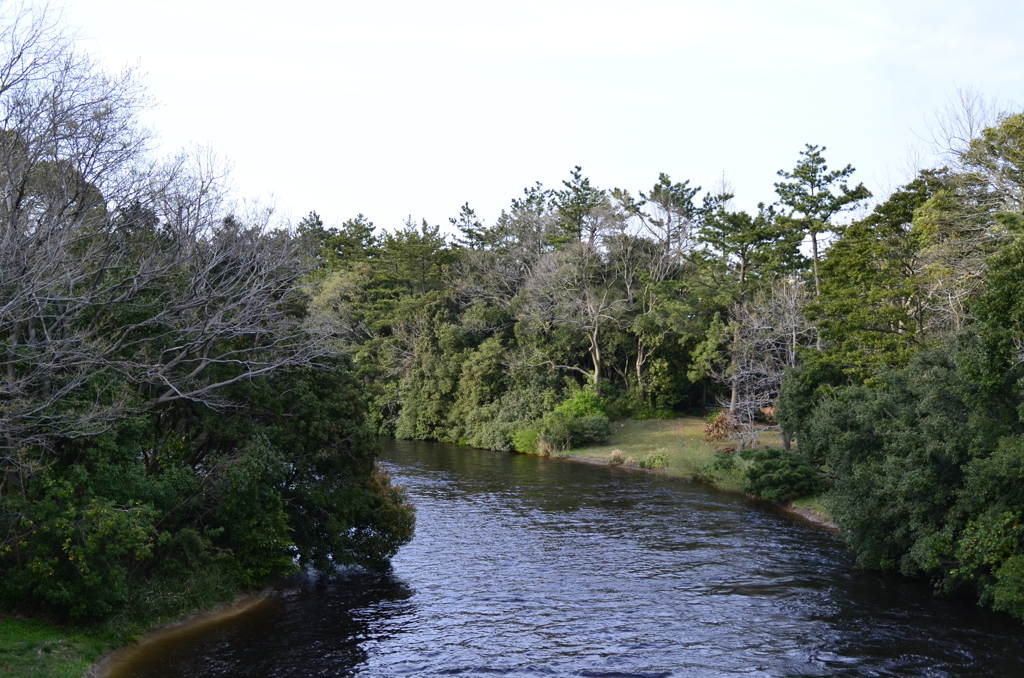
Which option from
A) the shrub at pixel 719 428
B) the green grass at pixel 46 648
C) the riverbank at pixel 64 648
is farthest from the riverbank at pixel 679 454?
the green grass at pixel 46 648

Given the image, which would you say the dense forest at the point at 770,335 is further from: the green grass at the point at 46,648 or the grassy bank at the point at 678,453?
the green grass at the point at 46,648

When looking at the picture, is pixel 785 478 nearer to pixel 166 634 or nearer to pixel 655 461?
pixel 655 461

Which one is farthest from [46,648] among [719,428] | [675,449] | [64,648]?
[719,428]

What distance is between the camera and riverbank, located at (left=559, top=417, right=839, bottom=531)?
119ft

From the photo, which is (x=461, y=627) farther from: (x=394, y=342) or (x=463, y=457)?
(x=394, y=342)

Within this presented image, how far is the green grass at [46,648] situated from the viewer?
15906mm

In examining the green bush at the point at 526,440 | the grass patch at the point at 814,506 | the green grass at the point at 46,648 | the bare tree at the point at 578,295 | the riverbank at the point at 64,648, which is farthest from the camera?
the bare tree at the point at 578,295

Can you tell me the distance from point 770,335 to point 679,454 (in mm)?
8625

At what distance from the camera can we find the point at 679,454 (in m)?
47.3

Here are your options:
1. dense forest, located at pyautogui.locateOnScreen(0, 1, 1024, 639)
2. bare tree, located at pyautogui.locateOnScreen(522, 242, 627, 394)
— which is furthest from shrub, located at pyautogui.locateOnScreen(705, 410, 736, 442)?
bare tree, located at pyautogui.locateOnScreen(522, 242, 627, 394)

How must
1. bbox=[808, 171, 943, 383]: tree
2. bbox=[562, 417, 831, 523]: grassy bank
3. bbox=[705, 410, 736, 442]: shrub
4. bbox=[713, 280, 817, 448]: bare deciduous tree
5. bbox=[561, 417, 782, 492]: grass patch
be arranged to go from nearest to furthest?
bbox=[808, 171, 943, 383]: tree
bbox=[562, 417, 831, 523]: grassy bank
bbox=[561, 417, 782, 492]: grass patch
bbox=[713, 280, 817, 448]: bare deciduous tree
bbox=[705, 410, 736, 442]: shrub

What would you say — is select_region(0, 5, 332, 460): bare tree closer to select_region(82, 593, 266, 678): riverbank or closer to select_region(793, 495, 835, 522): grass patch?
select_region(82, 593, 266, 678): riverbank

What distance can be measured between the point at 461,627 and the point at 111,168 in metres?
15.1

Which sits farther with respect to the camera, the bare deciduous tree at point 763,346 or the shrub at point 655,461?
the shrub at point 655,461
